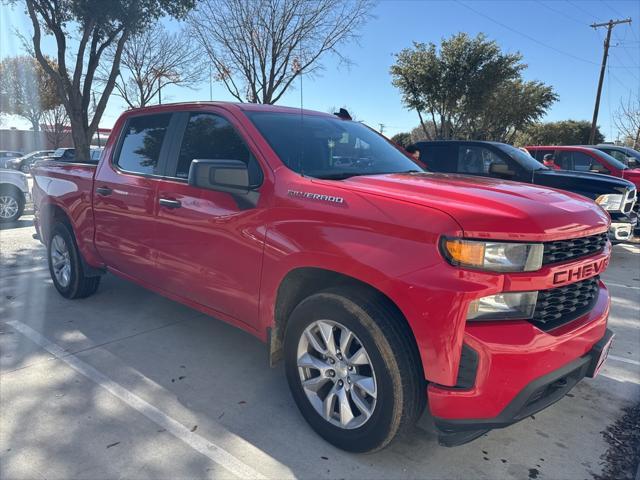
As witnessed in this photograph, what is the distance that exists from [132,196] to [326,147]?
168 centimetres

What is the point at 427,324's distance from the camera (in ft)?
6.76

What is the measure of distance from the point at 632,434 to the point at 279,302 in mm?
2288

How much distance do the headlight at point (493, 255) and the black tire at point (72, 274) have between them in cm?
394

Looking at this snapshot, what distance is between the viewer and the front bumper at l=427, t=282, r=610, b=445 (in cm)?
201

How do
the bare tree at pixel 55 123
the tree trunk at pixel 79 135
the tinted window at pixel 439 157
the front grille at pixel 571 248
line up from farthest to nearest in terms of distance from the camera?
the bare tree at pixel 55 123, the tree trunk at pixel 79 135, the tinted window at pixel 439 157, the front grille at pixel 571 248

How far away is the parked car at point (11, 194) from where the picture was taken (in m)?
10.0

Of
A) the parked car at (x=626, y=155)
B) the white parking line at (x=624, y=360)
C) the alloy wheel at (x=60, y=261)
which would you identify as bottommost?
the white parking line at (x=624, y=360)

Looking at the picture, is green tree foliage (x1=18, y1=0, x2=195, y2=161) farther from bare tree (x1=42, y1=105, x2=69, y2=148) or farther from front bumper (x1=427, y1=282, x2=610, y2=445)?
bare tree (x1=42, y1=105, x2=69, y2=148)

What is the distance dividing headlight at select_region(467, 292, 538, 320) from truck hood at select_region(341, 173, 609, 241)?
26 cm

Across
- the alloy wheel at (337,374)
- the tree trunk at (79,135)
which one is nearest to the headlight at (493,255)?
the alloy wheel at (337,374)

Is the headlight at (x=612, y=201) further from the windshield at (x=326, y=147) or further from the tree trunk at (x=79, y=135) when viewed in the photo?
the tree trunk at (x=79, y=135)

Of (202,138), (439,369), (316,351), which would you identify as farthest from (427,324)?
(202,138)

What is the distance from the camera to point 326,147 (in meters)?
3.26

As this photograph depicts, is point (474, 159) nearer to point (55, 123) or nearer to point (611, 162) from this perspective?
point (611, 162)
